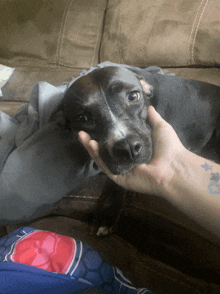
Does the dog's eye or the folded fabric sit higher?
the dog's eye

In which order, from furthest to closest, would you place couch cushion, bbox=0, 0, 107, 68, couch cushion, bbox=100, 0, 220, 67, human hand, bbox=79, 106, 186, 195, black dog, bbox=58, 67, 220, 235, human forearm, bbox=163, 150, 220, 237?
1. couch cushion, bbox=0, 0, 107, 68
2. couch cushion, bbox=100, 0, 220, 67
3. black dog, bbox=58, 67, 220, 235
4. human hand, bbox=79, 106, 186, 195
5. human forearm, bbox=163, 150, 220, 237

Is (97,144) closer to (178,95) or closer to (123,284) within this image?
(178,95)

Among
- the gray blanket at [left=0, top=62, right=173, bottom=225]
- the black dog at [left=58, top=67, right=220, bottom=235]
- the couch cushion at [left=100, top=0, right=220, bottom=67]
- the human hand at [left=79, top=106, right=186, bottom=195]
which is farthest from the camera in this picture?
the couch cushion at [left=100, top=0, right=220, bottom=67]

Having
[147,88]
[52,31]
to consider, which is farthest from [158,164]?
[52,31]

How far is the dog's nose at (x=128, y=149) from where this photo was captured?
1.09m

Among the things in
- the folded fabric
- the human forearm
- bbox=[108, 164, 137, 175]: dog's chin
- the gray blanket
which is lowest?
the folded fabric

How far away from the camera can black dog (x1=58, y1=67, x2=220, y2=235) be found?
1.16 m

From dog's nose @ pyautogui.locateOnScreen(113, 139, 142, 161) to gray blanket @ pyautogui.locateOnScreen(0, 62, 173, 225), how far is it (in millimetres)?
480

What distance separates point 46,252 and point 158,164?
0.77 meters

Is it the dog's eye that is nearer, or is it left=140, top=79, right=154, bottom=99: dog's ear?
the dog's eye

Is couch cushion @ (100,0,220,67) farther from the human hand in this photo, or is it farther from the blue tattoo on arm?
the blue tattoo on arm

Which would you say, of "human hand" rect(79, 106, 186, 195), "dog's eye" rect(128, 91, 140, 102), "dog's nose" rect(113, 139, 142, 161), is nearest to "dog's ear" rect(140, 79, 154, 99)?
"dog's eye" rect(128, 91, 140, 102)

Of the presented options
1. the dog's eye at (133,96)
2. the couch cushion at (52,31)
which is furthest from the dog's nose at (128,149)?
the couch cushion at (52,31)

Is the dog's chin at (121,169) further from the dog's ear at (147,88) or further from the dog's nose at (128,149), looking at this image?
the dog's ear at (147,88)
